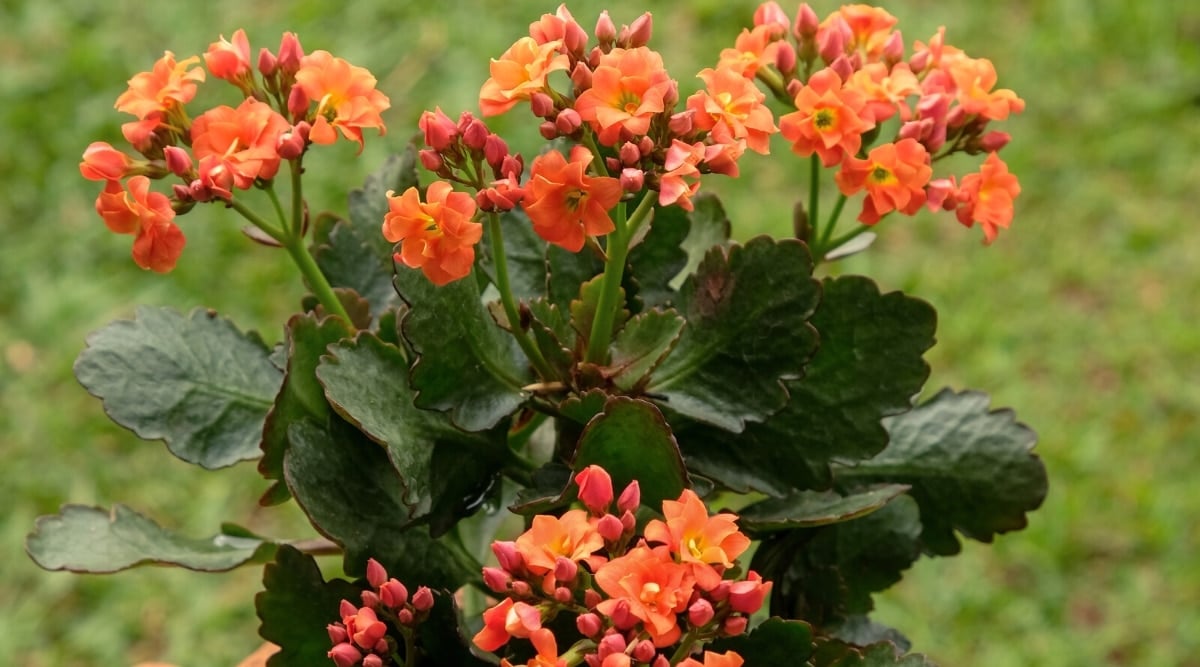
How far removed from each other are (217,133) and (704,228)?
375 mm

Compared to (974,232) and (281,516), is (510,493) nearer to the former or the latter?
(281,516)

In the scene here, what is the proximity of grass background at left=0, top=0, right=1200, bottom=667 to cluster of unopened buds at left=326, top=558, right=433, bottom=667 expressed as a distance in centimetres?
147

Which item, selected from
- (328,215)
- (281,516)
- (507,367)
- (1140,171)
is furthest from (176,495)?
(1140,171)

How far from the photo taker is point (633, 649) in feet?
2.14

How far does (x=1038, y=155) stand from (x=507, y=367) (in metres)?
2.29

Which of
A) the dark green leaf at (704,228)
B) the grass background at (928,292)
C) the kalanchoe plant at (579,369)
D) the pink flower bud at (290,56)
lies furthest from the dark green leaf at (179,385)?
the grass background at (928,292)

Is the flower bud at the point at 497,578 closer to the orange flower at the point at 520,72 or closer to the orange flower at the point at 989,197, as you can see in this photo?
the orange flower at the point at 520,72

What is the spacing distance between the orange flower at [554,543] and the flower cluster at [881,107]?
10.3 inches

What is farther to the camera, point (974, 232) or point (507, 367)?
point (974, 232)

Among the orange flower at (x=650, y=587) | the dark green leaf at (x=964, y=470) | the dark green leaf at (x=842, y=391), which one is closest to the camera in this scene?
the orange flower at (x=650, y=587)

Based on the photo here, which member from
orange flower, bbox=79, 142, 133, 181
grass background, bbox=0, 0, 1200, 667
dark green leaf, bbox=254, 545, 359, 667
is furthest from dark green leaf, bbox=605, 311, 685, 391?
grass background, bbox=0, 0, 1200, 667

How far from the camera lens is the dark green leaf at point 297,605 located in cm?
83

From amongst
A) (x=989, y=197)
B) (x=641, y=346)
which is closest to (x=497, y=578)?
(x=641, y=346)

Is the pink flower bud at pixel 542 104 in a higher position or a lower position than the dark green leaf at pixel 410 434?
higher
